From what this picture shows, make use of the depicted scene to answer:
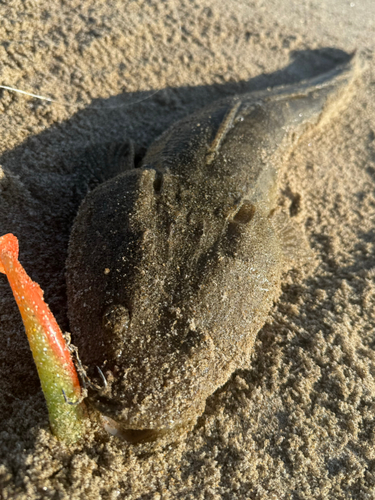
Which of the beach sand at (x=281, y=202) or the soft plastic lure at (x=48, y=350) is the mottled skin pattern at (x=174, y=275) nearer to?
the soft plastic lure at (x=48, y=350)

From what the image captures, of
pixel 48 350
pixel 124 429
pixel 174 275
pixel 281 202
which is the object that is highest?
pixel 281 202

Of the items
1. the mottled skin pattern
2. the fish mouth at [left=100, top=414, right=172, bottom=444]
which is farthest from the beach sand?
the mottled skin pattern

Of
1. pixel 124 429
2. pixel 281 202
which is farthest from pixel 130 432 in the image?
pixel 281 202

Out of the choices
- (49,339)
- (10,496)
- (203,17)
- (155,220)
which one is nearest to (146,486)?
(10,496)

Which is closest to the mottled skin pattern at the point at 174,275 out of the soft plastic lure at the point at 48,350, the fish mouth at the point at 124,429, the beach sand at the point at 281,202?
the fish mouth at the point at 124,429

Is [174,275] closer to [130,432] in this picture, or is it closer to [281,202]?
[130,432]

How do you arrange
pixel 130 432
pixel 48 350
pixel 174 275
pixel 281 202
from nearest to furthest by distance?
pixel 48 350, pixel 130 432, pixel 174 275, pixel 281 202

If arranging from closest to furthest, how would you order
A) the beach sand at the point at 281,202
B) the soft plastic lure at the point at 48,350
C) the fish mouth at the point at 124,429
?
the soft plastic lure at the point at 48,350 < the fish mouth at the point at 124,429 < the beach sand at the point at 281,202
